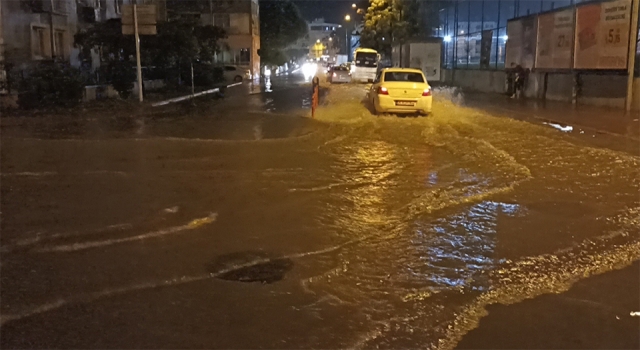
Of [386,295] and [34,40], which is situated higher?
[34,40]

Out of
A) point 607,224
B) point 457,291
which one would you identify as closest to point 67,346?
point 457,291

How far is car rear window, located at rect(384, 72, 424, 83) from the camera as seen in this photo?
2005 cm

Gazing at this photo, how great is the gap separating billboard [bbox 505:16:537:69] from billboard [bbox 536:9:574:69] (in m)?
0.78

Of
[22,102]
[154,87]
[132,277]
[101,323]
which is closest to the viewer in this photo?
[101,323]

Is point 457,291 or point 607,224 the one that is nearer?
point 457,291

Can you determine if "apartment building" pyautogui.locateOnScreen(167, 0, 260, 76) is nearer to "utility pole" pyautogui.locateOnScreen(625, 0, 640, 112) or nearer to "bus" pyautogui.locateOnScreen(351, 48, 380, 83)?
"bus" pyautogui.locateOnScreen(351, 48, 380, 83)

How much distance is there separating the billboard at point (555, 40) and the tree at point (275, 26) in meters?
49.2

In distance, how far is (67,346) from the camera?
171 inches

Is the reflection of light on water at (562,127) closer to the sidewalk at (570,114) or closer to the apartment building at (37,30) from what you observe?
the sidewalk at (570,114)

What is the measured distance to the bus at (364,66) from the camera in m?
48.1

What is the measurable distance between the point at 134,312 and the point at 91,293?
63 cm

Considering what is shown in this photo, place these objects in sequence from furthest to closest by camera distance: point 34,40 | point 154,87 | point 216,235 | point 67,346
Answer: point 154,87 < point 34,40 < point 216,235 < point 67,346

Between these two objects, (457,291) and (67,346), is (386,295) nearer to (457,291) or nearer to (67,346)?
(457,291)

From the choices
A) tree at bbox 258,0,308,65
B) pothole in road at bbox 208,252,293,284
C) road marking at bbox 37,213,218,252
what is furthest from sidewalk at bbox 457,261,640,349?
tree at bbox 258,0,308,65
